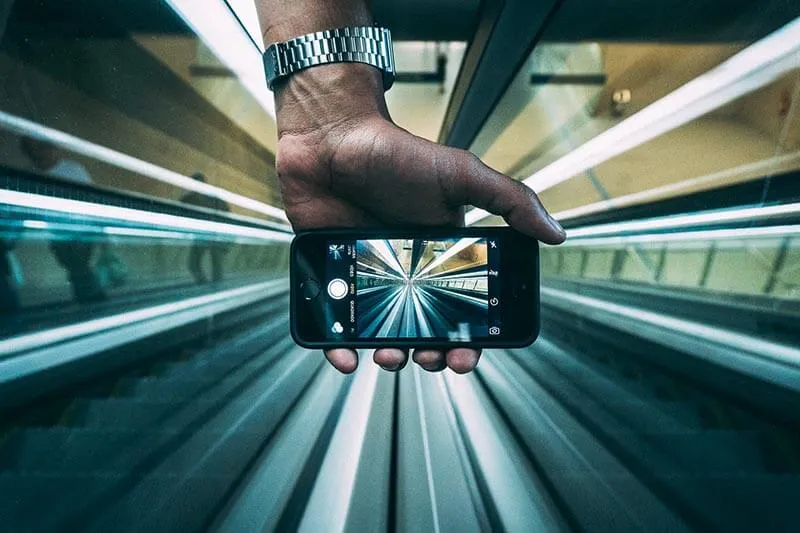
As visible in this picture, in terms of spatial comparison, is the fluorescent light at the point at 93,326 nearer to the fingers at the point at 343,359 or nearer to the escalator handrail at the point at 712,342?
the fingers at the point at 343,359

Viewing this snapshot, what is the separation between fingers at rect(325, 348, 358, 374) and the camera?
3.32ft

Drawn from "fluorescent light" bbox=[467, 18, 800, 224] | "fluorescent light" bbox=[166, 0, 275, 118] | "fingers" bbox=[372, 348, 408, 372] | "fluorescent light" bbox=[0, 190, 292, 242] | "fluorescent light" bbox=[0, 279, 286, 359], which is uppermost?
"fluorescent light" bbox=[166, 0, 275, 118]

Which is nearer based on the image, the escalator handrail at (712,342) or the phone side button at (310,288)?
the phone side button at (310,288)

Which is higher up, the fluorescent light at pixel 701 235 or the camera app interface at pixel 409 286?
the fluorescent light at pixel 701 235

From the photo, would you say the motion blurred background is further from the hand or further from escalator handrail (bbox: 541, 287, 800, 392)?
the hand

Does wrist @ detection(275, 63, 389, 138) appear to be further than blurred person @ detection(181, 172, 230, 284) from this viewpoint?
No

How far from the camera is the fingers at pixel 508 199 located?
0.92m

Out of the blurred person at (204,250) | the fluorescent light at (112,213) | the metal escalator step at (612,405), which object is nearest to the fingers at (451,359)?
the metal escalator step at (612,405)

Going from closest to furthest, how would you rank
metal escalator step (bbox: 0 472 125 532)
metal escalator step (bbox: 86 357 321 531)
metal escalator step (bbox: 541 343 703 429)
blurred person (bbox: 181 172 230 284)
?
metal escalator step (bbox: 0 472 125 532) < metal escalator step (bbox: 86 357 321 531) < metal escalator step (bbox: 541 343 703 429) < blurred person (bbox: 181 172 230 284)

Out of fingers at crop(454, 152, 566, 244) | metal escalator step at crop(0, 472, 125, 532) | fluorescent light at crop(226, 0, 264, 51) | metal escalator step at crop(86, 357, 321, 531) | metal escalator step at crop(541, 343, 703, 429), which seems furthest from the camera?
fluorescent light at crop(226, 0, 264, 51)

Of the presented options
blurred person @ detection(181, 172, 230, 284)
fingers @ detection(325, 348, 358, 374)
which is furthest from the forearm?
blurred person @ detection(181, 172, 230, 284)

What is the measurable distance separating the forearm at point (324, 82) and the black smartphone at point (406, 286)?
Result: 246 millimetres

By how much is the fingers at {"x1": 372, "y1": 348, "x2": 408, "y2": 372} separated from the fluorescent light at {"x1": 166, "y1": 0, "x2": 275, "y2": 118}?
1.11 metres

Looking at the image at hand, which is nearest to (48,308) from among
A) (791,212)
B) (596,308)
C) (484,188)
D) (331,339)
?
(331,339)
